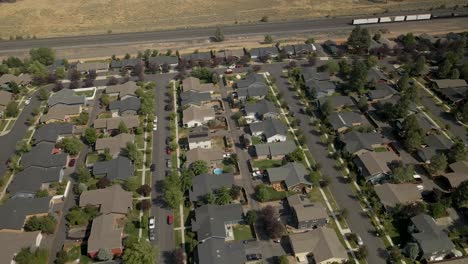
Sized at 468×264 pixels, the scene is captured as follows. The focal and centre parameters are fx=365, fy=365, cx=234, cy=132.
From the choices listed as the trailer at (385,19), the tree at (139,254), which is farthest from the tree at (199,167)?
the trailer at (385,19)

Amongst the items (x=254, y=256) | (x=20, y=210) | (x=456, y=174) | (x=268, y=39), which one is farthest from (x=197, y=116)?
(x=456, y=174)

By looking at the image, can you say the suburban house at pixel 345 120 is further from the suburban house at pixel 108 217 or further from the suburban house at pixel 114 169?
the suburban house at pixel 108 217

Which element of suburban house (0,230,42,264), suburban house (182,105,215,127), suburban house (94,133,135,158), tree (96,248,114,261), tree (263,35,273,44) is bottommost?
tree (96,248,114,261)

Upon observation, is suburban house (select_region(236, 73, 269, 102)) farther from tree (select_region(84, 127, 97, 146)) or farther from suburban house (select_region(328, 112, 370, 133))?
tree (select_region(84, 127, 97, 146))

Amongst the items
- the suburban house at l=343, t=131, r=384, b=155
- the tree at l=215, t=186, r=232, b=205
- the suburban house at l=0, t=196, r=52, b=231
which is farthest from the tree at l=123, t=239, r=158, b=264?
the suburban house at l=343, t=131, r=384, b=155

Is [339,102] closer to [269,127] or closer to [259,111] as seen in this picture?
[259,111]

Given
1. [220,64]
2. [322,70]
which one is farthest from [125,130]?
[322,70]
